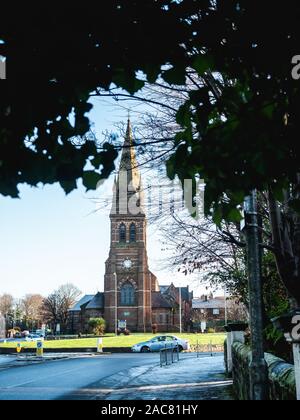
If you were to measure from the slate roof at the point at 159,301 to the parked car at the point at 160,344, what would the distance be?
4296 cm

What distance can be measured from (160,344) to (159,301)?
147 feet

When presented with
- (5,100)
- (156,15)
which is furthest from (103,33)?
(5,100)

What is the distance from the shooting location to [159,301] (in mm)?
82875

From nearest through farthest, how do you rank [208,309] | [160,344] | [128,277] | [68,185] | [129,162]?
[68,185], [129,162], [160,344], [128,277], [208,309]

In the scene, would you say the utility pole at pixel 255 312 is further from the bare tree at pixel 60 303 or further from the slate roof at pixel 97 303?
the bare tree at pixel 60 303

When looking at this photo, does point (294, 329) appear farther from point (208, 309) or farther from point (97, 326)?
point (208, 309)

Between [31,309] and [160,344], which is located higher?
[31,309]

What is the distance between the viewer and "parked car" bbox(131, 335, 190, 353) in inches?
1475

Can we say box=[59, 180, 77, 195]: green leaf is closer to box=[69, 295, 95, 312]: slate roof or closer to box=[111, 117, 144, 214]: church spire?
box=[111, 117, 144, 214]: church spire

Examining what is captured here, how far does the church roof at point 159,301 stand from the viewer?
8212cm

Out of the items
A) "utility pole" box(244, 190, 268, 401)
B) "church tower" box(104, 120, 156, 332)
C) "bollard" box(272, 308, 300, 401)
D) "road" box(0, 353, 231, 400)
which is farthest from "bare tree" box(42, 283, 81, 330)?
"bollard" box(272, 308, 300, 401)

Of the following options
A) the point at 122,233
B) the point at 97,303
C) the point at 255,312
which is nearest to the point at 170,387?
the point at 255,312
